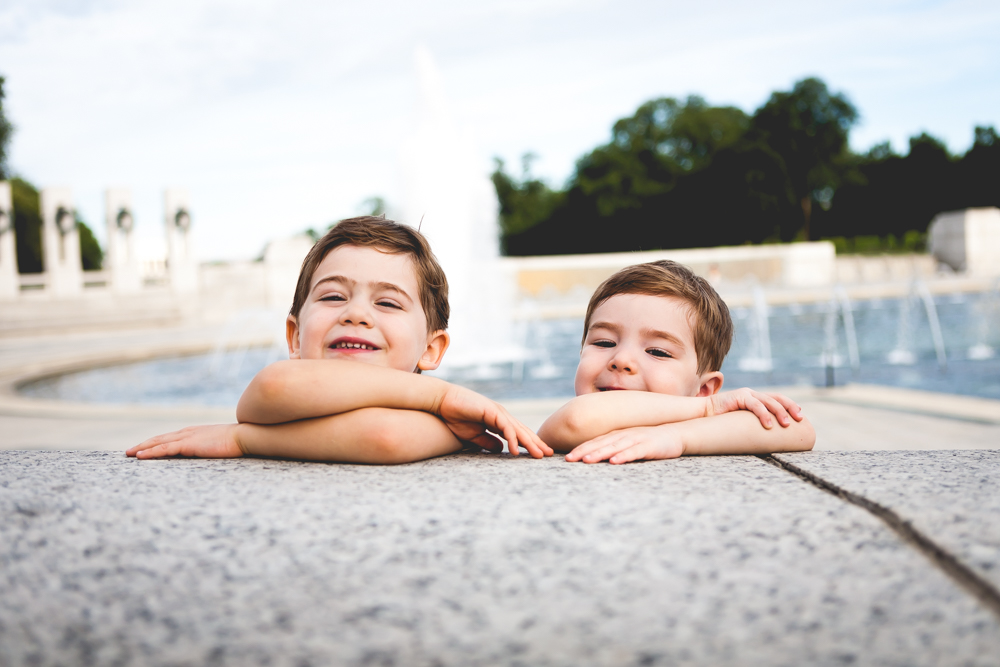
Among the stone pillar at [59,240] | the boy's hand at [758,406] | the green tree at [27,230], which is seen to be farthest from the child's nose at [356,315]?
the green tree at [27,230]

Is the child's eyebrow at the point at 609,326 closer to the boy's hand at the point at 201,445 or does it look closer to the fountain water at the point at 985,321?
the boy's hand at the point at 201,445

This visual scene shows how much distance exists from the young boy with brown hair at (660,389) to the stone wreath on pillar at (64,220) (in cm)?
3130

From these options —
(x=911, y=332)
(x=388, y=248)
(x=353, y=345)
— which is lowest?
(x=911, y=332)

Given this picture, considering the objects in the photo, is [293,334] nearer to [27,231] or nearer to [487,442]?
[487,442]

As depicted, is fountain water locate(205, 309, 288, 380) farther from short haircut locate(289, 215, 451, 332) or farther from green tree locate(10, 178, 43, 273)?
green tree locate(10, 178, 43, 273)

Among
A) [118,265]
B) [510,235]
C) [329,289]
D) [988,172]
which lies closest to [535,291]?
[118,265]

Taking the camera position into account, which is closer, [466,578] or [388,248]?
[466,578]

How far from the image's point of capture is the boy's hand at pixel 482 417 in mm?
2170

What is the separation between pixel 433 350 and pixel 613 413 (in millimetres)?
771

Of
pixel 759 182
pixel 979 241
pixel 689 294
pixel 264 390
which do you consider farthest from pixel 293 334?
pixel 759 182

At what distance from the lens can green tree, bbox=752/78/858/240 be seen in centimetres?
4938

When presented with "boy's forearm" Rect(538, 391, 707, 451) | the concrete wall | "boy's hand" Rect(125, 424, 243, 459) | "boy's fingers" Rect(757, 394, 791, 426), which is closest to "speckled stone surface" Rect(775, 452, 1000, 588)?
"boy's fingers" Rect(757, 394, 791, 426)

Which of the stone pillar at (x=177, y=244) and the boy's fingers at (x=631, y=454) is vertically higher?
the stone pillar at (x=177, y=244)

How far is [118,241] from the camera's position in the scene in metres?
29.4
